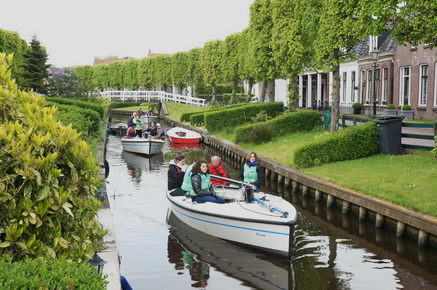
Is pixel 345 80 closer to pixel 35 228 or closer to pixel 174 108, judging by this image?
pixel 174 108

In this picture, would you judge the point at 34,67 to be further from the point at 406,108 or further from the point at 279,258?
the point at 279,258

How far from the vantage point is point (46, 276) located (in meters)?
4.82

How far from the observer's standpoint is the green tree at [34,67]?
3225 cm

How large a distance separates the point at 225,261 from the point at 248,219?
3.41 ft

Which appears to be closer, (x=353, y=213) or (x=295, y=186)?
(x=353, y=213)

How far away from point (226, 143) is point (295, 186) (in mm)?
12614

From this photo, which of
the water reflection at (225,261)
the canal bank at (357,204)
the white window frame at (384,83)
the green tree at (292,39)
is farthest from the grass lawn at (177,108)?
the water reflection at (225,261)

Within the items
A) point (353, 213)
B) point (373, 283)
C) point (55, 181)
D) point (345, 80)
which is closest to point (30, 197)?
point (55, 181)

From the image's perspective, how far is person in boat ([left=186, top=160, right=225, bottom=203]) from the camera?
45.5 feet

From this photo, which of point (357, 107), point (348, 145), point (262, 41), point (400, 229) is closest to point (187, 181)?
point (400, 229)

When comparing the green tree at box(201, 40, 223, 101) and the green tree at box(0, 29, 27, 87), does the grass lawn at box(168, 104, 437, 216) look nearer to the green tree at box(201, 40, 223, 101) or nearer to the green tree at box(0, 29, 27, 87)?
the green tree at box(0, 29, 27, 87)

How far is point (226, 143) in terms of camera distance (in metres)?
32.6

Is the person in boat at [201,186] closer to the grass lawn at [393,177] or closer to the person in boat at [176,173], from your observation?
the person in boat at [176,173]

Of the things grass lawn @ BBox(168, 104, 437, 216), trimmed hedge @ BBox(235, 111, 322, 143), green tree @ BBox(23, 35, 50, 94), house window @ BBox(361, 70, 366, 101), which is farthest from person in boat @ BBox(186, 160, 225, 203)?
house window @ BBox(361, 70, 366, 101)
